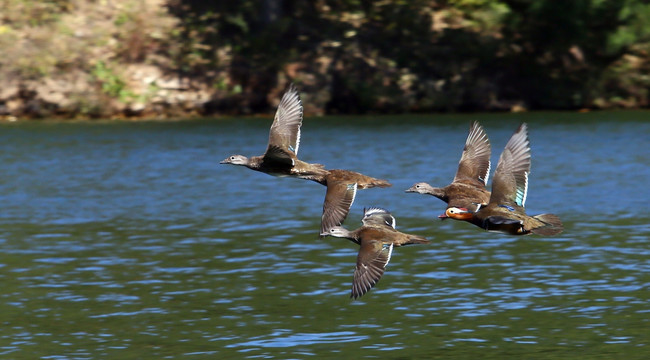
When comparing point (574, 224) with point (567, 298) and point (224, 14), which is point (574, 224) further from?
point (224, 14)

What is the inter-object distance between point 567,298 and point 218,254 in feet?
27.3

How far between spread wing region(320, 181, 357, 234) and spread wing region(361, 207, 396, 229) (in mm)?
306

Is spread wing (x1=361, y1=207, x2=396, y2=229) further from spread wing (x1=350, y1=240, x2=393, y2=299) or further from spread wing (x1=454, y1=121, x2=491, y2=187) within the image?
spread wing (x1=454, y1=121, x2=491, y2=187)

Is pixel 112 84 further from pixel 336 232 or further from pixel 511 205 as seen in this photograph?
pixel 511 205

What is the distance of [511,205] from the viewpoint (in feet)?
59.2

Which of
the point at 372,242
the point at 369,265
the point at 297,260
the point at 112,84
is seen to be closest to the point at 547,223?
the point at 372,242

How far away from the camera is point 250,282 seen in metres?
24.5

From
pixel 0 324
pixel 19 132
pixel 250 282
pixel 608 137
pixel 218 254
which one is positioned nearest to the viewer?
pixel 0 324

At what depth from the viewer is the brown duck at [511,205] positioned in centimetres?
1739

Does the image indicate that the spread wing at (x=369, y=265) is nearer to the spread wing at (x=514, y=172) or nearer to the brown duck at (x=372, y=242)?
the brown duck at (x=372, y=242)

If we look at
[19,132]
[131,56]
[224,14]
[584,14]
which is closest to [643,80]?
[584,14]

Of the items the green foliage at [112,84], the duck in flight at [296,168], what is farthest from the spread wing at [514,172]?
the green foliage at [112,84]

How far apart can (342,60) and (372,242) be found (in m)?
36.6

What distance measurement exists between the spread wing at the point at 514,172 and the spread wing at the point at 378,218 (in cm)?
152
